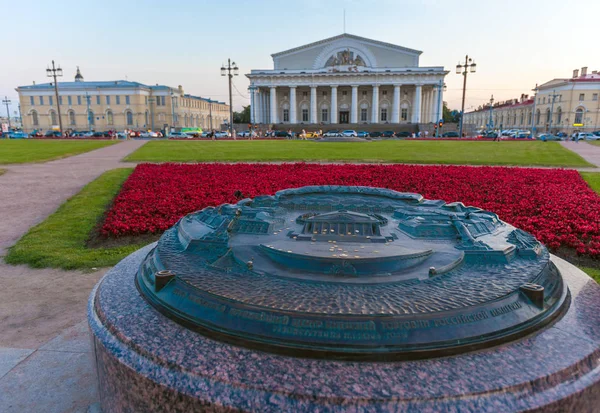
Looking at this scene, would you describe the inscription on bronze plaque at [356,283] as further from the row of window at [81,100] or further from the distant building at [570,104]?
the row of window at [81,100]

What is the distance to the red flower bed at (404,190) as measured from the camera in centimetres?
609

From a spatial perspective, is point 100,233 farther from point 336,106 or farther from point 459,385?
point 336,106

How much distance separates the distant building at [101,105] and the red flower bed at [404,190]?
7242 cm

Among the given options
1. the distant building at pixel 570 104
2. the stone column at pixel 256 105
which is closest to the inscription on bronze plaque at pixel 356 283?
the stone column at pixel 256 105

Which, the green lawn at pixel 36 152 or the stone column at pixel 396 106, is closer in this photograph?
the green lawn at pixel 36 152

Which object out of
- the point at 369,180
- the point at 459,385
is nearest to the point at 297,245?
the point at 459,385

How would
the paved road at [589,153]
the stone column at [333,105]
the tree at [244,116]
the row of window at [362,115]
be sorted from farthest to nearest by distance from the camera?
1. the tree at [244,116]
2. the row of window at [362,115]
3. the stone column at [333,105]
4. the paved road at [589,153]

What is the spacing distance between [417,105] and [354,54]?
12906mm

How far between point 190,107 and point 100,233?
88651mm

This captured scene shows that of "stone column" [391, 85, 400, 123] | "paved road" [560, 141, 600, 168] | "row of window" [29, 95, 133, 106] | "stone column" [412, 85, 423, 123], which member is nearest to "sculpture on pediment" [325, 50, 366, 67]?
"stone column" [391, 85, 400, 123]

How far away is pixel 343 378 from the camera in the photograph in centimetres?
167

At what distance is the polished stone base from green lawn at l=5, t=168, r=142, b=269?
3.82 metres

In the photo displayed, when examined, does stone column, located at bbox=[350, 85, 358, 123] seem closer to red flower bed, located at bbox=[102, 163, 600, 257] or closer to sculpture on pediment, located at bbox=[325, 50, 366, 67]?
sculpture on pediment, located at bbox=[325, 50, 366, 67]

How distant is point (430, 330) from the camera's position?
1788mm
